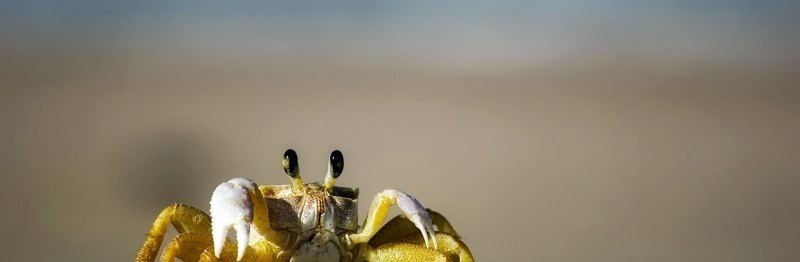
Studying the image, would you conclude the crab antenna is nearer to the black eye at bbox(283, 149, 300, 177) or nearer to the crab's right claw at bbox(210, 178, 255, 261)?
the black eye at bbox(283, 149, 300, 177)

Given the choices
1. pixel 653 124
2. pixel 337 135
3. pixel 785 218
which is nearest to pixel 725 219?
pixel 785 218

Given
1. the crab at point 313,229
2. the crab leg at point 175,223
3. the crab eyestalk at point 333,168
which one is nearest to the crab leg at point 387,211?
the crab at point 313,229

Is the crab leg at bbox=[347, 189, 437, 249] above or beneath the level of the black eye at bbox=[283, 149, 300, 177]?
beneath

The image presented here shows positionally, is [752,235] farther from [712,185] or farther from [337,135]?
[337,135]

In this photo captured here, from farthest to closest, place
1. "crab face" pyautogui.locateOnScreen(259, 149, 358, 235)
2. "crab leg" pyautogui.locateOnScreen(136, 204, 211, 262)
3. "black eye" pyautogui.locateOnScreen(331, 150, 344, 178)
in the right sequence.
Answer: "black eye" pyautogui.locateOnScreen(331, 150, 344, 178), "crab face" pyautogui.locateOnScreen(259, 149, 358, 235), "crab leg" pyautogui.locateOnScreen(136, 204, 211, 262)

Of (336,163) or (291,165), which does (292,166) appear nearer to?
(291,165)

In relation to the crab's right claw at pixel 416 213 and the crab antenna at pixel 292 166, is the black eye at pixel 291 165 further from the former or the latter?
the crab's right claw at pixel 416 213

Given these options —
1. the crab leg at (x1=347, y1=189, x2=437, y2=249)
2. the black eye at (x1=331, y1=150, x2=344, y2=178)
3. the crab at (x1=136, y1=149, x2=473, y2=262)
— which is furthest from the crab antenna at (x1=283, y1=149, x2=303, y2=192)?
the crab leg at (x1=347, y1=189, x2=437, y2=249)

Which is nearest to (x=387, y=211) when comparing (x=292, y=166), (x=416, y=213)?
(x=416, y=213)
